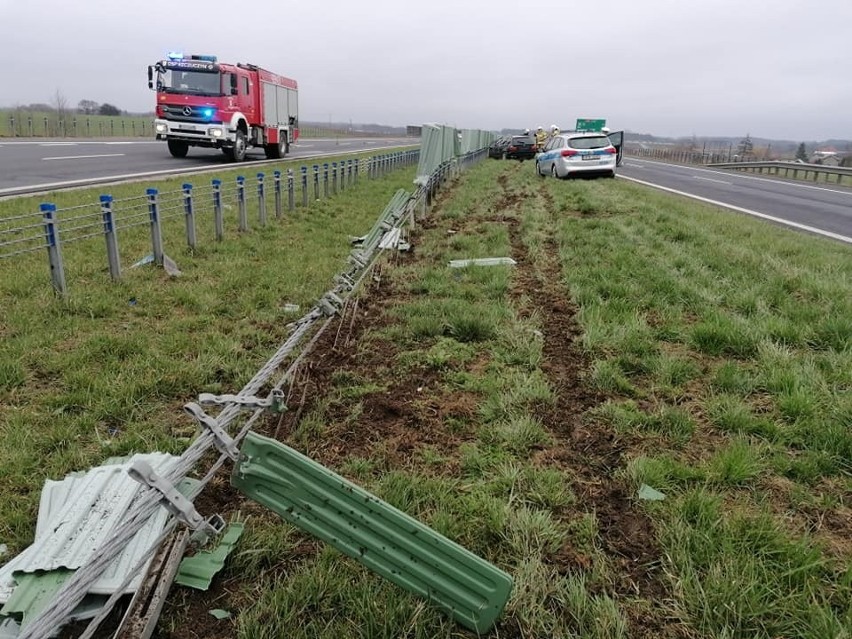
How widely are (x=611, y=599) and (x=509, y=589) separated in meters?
0.56

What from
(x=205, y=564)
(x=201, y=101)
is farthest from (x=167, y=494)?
(x=201, y=101)

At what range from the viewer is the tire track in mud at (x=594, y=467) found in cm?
244

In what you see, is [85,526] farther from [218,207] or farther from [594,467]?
[218,207]

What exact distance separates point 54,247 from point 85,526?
164 inches

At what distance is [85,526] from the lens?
104 inches

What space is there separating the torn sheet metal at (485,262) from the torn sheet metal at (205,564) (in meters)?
5.43

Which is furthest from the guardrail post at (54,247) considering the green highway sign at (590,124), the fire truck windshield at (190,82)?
the green highway sign at (590,124)

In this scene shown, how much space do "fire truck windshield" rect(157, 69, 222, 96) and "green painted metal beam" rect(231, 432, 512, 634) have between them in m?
20.0

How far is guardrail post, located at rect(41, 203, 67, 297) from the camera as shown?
586cm

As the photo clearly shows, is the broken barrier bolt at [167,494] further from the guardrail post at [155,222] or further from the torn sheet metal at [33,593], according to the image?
the guardrail post at [155,222]

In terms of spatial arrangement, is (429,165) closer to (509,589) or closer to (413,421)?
(413,421)

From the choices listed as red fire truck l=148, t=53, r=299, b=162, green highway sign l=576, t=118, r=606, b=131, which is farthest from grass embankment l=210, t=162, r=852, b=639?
green highway sign l=576, t=118, r=606, b=131

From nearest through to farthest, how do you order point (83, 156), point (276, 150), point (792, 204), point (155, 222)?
point (155, 222)
point (792, 204)
point (83, 156)
point (276, 150)

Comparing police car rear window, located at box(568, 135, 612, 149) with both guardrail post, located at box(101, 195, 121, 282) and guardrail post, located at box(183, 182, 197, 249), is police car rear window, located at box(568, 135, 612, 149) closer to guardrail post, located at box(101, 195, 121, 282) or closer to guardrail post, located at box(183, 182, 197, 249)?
guardrail post, located at box(183, 182, 197, 249)
